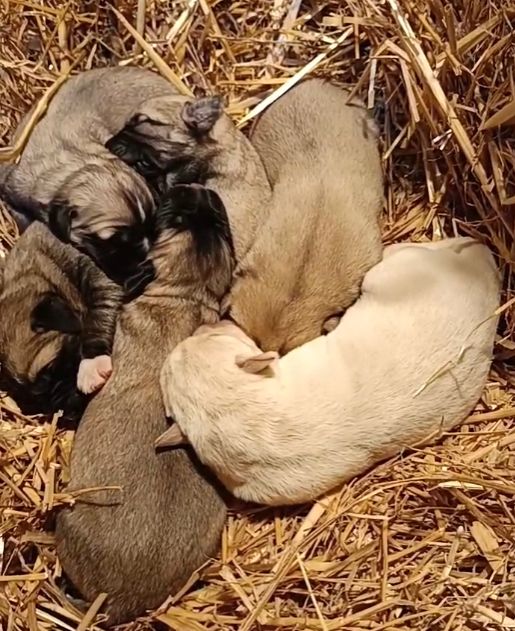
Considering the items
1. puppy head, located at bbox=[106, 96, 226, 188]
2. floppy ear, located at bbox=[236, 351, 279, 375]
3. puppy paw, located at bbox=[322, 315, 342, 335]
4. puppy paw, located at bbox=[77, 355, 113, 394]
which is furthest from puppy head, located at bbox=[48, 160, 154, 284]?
puppy paw, located at bbox=[322, 315, 342, 335]

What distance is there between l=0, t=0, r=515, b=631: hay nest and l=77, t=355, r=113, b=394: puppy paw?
0.27 metres

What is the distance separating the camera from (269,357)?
323 cm

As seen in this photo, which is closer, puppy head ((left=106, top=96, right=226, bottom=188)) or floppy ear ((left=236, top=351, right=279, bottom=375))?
floppy ear ((left=236, top=351, right=279, bottom=375))

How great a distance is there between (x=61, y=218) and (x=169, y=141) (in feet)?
1.71

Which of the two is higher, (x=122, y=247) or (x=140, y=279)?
(x=122, y=247)

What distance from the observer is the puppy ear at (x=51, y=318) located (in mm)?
3678

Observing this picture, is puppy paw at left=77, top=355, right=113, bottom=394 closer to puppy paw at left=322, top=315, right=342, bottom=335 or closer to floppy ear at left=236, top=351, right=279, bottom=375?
floppy ear at left=236, top=351, right=279, bottom=375

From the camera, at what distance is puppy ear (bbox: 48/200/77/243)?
12.1ft

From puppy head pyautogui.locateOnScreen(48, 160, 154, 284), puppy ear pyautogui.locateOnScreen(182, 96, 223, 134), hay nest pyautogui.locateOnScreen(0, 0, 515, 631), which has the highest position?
puppy ear pyautogui.locateOnScreen(182, 96, 223, 134)

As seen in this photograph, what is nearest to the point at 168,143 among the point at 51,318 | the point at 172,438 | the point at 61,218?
the point at 61,218

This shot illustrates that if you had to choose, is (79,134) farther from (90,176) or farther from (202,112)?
(202,112)

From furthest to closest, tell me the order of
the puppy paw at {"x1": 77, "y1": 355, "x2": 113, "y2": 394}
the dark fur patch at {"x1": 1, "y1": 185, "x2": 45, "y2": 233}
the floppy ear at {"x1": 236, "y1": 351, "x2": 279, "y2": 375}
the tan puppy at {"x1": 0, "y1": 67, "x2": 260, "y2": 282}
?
the dark fur patch at {"x1": 1, "y1": 185, "x2": 45, "y2": 233}, the tan puppy at {"x1": 0, "y1": 67, "x2": 260, "y2": 282}, the puppy paw at {"x1": 77, "y1": 355, "x2": 113, "y2": 394}, the floppy ear at {"x1": 236, "y1": 351, "x2": 279, "y2": 375}

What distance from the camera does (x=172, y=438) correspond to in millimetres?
3316

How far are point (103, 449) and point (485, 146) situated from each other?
1.74 meters
